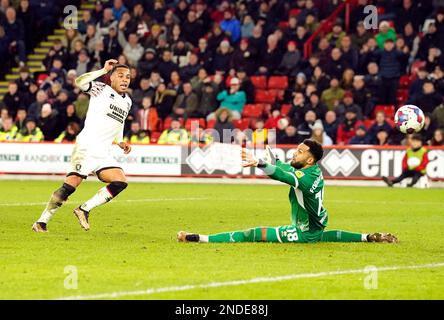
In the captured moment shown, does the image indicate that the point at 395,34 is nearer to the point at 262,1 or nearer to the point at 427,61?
the point at 427,61

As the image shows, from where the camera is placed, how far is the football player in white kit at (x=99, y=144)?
47.4 ft

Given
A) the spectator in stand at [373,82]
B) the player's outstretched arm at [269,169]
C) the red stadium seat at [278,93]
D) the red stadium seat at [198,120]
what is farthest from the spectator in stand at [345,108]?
the player's outstretched arm at [269,169]

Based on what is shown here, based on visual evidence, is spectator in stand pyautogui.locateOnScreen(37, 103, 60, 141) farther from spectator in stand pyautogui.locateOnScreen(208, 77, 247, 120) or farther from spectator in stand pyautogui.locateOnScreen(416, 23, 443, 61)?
spectator in stand pyautogui.locateOnScreen(416, 23, 443, 61)

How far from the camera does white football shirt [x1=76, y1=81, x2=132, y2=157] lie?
48.1 feet

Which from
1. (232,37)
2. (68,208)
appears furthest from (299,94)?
(68,208)

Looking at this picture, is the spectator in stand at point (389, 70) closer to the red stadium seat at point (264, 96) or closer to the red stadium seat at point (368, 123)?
the red stadium seat at point (368, 123)

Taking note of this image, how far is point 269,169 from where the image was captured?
12.4 m

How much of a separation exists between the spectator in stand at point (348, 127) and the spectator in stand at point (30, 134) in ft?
26.1

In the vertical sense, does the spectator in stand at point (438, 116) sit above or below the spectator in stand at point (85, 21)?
below

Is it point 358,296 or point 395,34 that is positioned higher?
point 395,34

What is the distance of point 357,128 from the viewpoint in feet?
91.7

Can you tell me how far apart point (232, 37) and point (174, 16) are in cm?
201

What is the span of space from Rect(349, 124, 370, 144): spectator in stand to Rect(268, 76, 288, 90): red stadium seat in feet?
13.2
